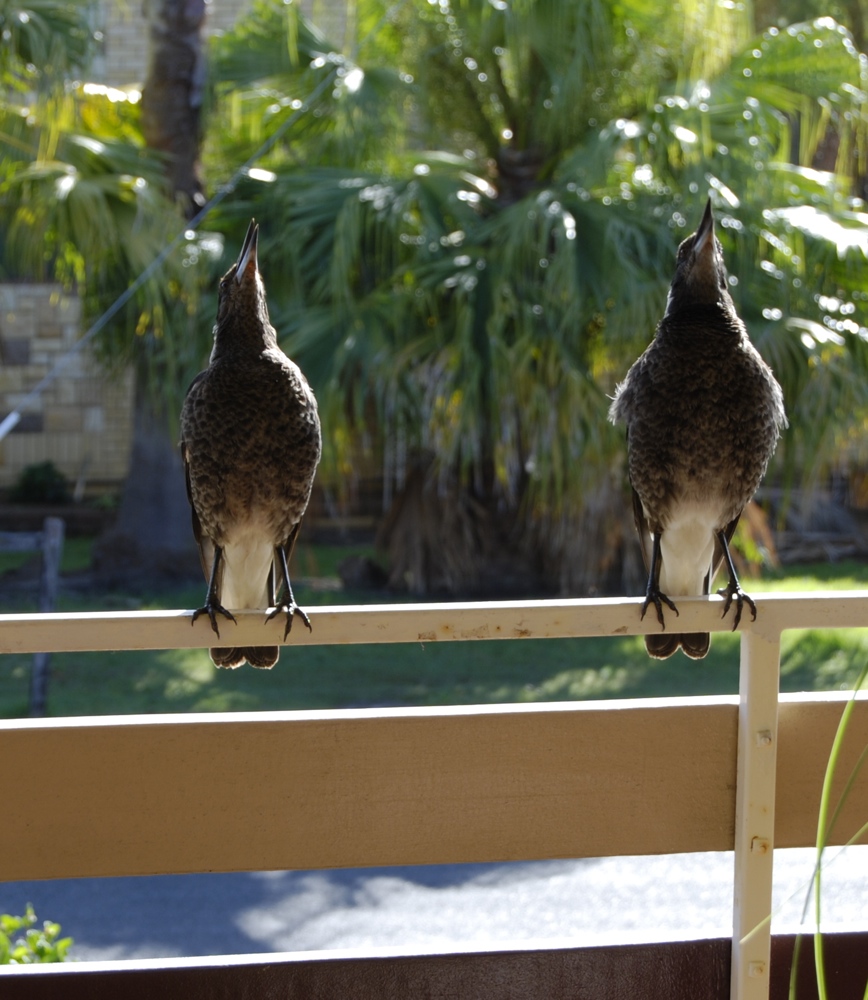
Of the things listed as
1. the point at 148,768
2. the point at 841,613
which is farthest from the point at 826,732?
the point at 148,768

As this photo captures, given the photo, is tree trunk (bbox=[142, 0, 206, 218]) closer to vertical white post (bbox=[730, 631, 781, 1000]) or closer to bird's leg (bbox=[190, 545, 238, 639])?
bird's leg (bbox=[190, 545, 238, 639])

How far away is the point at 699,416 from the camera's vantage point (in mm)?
2404

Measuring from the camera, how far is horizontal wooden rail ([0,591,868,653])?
55.9 inches

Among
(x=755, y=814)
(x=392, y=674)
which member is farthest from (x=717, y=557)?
(x=392, y=674)

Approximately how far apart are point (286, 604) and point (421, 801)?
73 cm

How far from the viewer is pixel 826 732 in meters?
1.50

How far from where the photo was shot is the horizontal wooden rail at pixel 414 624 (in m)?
1.42

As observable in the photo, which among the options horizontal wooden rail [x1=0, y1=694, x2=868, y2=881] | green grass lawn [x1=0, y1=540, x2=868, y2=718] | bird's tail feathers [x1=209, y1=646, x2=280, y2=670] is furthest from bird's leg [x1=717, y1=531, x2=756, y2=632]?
green grass lawn [x1=0, y1=540, x2=868, y2=718]

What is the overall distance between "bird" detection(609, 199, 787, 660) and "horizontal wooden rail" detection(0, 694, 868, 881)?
2.85 ft

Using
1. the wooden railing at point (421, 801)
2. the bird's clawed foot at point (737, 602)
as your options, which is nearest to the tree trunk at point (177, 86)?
the bird's clawed foot at point (737, 602)

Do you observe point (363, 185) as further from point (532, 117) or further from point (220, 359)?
point (220, 359)

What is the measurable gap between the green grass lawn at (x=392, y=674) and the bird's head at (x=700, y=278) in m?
3.23

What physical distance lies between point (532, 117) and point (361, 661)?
3277mm

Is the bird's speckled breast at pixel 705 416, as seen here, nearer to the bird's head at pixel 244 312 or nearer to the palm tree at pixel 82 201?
the bird's head at pixel 244 312
